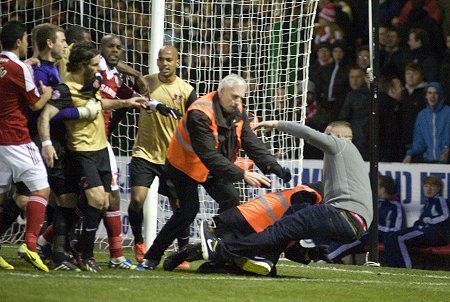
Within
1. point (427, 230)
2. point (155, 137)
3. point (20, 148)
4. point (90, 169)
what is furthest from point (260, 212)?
point (427, 230)

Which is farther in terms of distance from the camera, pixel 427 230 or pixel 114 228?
pixel 427 230

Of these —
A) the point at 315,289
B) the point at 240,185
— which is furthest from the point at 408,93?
the point at 315,289

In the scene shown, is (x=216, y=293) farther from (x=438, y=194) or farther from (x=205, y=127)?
(x=438, y=194)

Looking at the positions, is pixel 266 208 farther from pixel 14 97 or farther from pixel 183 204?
pixel 14 97

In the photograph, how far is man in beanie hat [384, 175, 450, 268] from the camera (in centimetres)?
1249

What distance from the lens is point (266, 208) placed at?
9.96 metres

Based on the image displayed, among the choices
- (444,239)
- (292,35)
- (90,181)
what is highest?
(292,35)

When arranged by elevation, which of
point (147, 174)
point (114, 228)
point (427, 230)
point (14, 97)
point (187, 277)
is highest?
point (14, 97)

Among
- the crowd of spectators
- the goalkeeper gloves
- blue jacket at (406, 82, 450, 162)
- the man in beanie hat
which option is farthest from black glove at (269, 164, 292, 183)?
blue jacket at (406, 82, 450, 162)

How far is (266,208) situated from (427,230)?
10.5ft

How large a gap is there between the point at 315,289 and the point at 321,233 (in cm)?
85

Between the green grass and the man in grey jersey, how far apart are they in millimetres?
201

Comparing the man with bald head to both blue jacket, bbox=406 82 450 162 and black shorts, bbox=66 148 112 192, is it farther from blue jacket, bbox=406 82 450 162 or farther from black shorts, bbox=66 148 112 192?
blue jacket, bbox=406 82 450 162

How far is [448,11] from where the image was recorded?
14.1 metres
